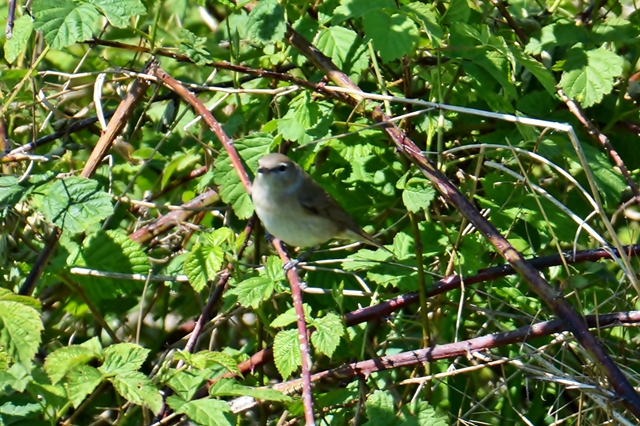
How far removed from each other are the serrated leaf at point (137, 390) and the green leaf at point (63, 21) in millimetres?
1137

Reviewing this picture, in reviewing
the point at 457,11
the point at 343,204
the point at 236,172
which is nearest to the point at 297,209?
the point at 343,204

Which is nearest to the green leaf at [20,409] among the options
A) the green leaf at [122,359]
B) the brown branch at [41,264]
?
the green leaf at [122,359]

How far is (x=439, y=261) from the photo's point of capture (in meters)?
3.23

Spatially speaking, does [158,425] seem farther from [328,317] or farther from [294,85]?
[294,85]

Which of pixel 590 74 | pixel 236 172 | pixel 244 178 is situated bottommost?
pixel 236 172

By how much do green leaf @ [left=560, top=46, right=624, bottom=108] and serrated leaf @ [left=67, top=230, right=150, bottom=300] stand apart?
1.88 metres

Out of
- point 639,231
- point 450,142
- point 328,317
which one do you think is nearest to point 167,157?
point 450,142

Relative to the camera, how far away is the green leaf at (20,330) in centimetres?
207

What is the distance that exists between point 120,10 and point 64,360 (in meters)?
1.20

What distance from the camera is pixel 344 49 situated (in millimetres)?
2941

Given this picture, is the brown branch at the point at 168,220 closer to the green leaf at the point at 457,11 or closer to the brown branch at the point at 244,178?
the brown branch at the point at 244,178

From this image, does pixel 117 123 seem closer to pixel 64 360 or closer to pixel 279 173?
pixel 279 173

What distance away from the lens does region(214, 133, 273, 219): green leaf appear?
10.1ft

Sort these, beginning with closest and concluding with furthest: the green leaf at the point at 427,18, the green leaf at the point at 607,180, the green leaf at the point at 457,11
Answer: the green leaf at the point at 427,18
the green leaf at the point at 457,11
the green leaf at the point at 607,180
